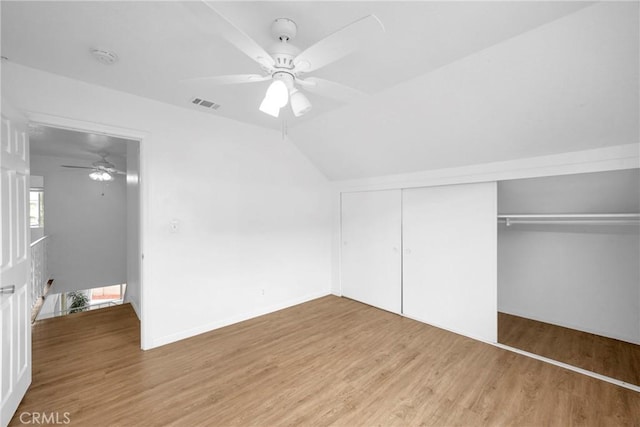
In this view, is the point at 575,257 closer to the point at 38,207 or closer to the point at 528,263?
the point at 528,263

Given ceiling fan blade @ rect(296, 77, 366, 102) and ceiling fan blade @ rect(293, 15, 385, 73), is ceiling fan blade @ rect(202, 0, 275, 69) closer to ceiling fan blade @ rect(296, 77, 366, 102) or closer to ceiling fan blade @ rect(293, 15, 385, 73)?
ceiling fan blade @ rect(293, 15, 385, 73)

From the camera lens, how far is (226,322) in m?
3.37

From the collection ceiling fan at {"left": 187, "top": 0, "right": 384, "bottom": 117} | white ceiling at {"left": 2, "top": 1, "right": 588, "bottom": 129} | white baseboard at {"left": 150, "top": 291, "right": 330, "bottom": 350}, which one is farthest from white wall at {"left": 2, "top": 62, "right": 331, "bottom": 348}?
ceiling fan at {"left": 187, "top": 0, "right": 384, "bottom": 117}

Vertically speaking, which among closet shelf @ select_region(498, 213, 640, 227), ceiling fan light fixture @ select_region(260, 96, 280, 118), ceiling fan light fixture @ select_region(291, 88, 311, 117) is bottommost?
closet shelf @ select_region(498, 213, 640, 227)

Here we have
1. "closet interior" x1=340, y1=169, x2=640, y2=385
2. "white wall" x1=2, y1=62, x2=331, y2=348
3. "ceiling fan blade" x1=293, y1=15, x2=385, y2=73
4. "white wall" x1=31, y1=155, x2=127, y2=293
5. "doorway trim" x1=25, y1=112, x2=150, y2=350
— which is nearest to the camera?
"ceiling fan blade" x1=293, y1=15, x2=385, y2=73

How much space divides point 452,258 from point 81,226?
23.1 feet

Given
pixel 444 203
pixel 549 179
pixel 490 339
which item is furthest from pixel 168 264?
pixel 549 179

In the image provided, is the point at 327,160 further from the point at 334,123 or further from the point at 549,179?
the point at 549,179

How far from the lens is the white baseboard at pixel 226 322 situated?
289 centimetres

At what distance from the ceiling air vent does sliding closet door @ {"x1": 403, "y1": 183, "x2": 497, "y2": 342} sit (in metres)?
2.70

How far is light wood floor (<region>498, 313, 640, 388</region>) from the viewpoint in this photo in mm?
2436

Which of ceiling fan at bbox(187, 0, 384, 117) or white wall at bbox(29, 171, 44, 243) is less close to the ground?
ceiling fan at bbox(187, 0, 384, 117)

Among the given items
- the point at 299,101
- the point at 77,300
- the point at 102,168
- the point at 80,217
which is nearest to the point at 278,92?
the point at 299,101

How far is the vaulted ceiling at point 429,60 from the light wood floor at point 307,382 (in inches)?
82.3
